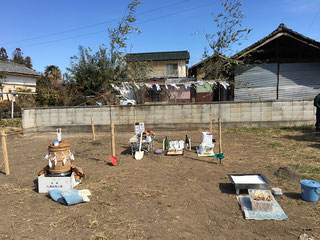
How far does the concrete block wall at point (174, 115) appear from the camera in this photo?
10.4 m

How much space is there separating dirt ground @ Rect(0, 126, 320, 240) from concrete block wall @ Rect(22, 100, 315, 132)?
412cm

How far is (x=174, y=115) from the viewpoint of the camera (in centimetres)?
1098

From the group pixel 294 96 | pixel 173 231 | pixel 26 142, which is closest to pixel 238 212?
pixel 173 231

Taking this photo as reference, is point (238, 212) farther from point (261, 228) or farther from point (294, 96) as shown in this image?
point (294, 96)

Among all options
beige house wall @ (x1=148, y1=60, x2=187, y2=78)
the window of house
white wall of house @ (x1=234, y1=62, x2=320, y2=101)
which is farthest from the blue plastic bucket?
the window of house

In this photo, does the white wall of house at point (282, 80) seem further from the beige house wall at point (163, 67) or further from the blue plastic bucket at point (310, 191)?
the beige house wall at point (163, 67)

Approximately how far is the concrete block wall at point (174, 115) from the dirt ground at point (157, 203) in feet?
13.5

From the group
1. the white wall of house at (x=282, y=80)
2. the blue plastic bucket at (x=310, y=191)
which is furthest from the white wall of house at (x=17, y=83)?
the blue plastic bucket at (x=310, y=191)

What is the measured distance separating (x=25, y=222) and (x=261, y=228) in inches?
131

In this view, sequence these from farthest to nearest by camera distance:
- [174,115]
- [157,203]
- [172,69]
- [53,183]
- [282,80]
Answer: [172,69]
[282,80]
[174,115]
[53,183]
[157,203]

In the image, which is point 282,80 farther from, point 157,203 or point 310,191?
point 157,203

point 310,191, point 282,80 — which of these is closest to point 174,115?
point 282,80

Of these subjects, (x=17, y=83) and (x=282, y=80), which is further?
(x=17, y=83)

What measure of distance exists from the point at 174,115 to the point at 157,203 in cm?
757
